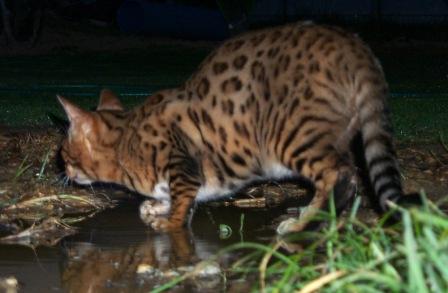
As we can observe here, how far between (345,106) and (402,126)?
3971mm

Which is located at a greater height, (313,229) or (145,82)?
(313,229)

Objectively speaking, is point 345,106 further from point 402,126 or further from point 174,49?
point 174,49

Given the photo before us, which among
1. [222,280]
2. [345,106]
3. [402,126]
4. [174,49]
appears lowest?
[174,49]

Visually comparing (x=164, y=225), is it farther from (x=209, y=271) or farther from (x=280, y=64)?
(x=209, y=271)

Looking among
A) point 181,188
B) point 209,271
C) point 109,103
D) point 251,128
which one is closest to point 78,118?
point 109,103

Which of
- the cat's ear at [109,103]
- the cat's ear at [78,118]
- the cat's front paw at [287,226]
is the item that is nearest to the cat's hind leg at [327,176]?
the cat's front paw at [287,226]

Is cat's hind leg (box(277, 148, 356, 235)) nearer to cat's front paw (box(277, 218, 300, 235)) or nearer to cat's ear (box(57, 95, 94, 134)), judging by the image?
cat's front paw (box(277, 218, 300, 235))

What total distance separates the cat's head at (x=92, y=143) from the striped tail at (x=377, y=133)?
5.97 feet

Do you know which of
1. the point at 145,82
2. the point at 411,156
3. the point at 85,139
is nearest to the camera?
the point at 85,139

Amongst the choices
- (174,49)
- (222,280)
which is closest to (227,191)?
(222,280)

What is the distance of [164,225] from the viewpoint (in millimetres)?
7145

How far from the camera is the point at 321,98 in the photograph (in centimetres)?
672

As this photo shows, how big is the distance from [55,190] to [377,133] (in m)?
2.62

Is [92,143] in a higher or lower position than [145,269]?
higher
